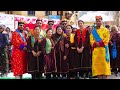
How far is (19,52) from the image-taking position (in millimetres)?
9016

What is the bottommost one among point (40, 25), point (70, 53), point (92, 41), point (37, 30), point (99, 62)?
point (99, 62)

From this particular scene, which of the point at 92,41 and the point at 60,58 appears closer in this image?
the point at 92,41

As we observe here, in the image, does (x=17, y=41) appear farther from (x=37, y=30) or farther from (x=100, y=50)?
(x=100, y=50)

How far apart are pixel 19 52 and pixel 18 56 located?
0.33 ft

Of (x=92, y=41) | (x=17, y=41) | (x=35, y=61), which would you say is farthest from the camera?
(x=35, y=61)

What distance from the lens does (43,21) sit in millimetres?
8867

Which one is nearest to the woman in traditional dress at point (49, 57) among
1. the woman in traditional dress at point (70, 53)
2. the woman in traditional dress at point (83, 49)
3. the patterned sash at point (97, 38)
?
the woman in traditional dress at point (70, 53)

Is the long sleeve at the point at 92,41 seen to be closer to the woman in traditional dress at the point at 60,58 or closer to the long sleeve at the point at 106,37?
the long sleeve at the point at 106,37

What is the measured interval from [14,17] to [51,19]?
2.95 feet

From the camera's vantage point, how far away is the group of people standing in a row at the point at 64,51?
28.9 feet

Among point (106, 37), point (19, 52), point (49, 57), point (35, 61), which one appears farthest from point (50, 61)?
point (106, 37)

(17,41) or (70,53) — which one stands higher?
(17,41)
